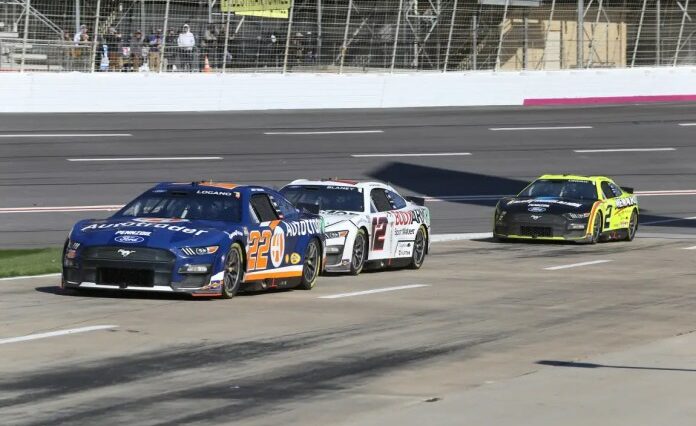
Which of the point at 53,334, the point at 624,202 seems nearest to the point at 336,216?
the point at 53,334

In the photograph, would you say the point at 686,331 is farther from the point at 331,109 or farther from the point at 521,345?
the point at 331,109

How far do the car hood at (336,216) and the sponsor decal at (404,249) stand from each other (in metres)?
1.04

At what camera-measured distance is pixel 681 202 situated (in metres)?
30.7

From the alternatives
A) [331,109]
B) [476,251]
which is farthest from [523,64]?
[476,251]

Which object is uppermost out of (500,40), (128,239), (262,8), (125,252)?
(262,8)

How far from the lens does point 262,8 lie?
124ft

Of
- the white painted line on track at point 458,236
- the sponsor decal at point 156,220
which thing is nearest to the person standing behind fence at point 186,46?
the white painted line on track at point 458,236

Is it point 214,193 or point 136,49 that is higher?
point 136,49

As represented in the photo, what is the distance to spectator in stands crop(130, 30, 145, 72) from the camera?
36.1 meters

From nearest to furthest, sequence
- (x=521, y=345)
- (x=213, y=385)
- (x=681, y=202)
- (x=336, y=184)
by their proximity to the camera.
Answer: (x=213, y=385), (x=521, y=345), (x=336, y=184), (x=681, y=202)

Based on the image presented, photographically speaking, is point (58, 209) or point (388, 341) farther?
point (58, 209)

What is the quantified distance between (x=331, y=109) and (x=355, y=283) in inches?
908

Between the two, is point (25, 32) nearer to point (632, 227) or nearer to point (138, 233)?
point (632, 227)

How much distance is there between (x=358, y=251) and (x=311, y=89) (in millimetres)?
21742
